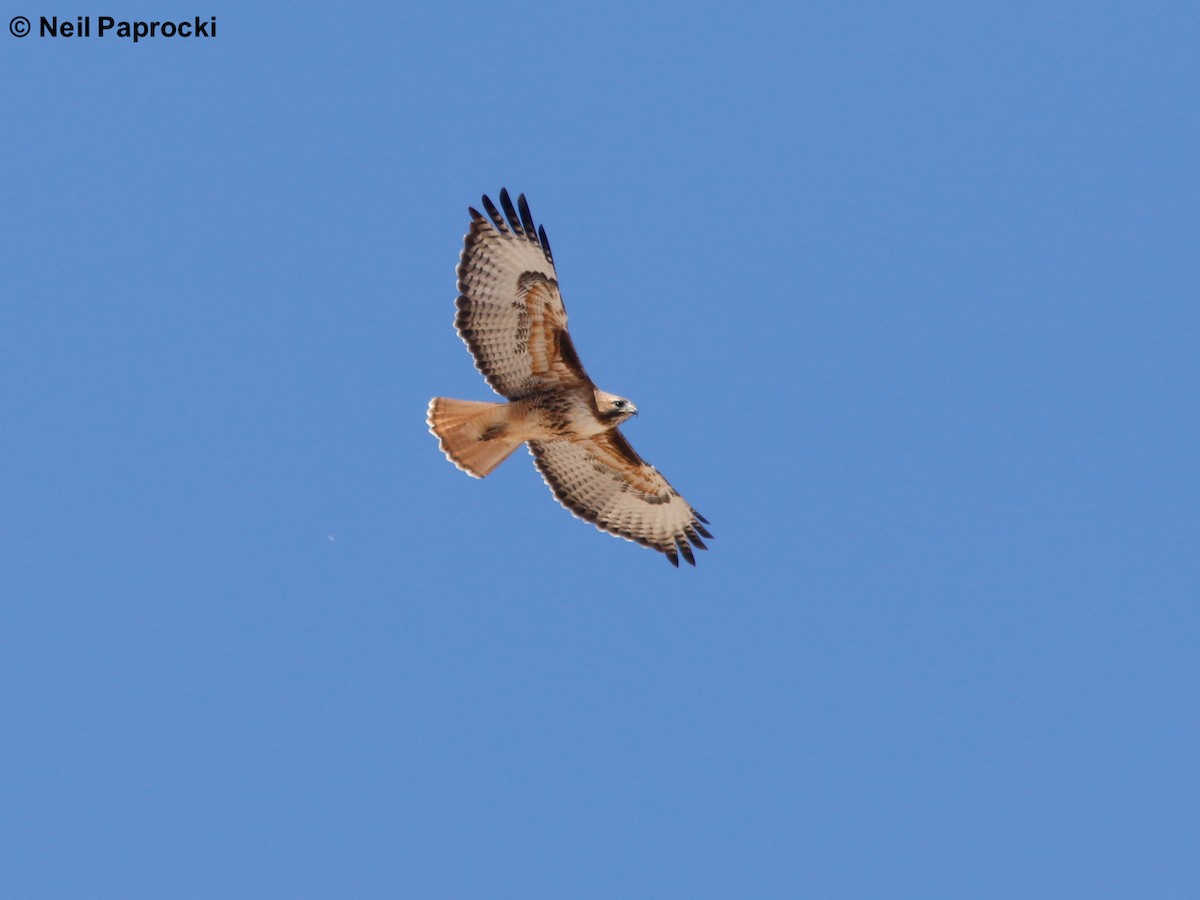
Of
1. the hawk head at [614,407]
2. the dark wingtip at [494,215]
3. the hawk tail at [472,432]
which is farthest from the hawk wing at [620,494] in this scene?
the dark wingtip at [494,215]

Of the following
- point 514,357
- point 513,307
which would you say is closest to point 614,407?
point 514,357

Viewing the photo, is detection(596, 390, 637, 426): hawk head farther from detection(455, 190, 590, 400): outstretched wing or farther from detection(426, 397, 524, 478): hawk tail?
detection(426, 397, 524, 478): hawk tail

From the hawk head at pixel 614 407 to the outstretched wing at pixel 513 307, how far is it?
7.6 inches

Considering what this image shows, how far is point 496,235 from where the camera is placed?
11.8 m

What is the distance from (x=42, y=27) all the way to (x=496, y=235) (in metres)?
4.60

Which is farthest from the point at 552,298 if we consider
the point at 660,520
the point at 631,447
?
the point at 660,520

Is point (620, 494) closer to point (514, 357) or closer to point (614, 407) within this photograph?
point (614, 407)

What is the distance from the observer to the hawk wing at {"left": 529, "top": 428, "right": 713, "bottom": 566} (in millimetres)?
12891

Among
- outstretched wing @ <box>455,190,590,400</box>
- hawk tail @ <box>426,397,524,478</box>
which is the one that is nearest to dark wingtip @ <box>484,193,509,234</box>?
outstretched wing @ <box>455,190,590,400</box>

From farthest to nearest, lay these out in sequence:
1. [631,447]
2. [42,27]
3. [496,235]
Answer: [42,27]
[631,447]
[496,235]

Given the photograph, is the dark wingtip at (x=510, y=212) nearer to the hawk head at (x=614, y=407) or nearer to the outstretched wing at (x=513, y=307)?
the outstretched wing at (x=513, y=307)

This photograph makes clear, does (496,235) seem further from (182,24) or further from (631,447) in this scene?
(182,24)

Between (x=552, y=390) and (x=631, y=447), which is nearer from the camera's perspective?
(x=552, y=390)

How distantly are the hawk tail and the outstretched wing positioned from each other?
0.68ft
